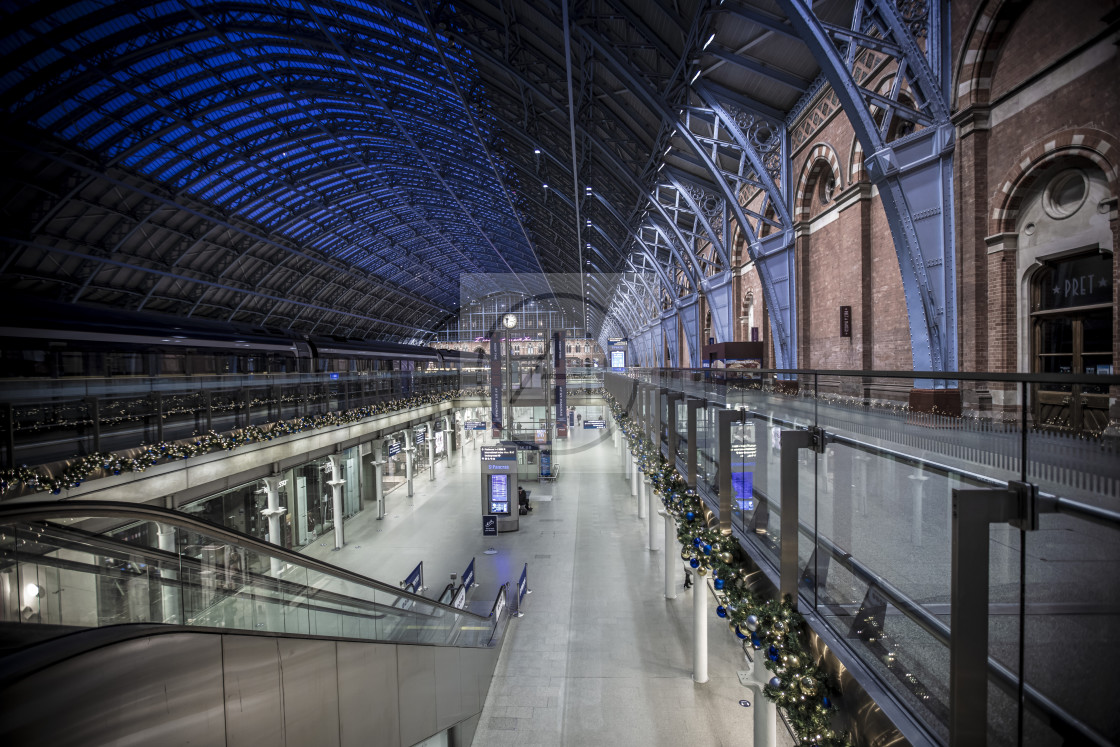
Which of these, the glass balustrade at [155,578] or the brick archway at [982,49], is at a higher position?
the brick archway at [982,49]

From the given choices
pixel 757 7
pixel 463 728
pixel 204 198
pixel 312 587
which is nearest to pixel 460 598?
pixel 463 728

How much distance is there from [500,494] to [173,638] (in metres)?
15.4

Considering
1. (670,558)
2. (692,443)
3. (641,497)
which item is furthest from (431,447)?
(692,443)

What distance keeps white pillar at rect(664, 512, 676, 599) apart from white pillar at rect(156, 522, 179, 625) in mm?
9959

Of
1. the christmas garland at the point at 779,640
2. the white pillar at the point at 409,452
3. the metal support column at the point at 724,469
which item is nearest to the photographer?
the christmas garland at the point at 779,640

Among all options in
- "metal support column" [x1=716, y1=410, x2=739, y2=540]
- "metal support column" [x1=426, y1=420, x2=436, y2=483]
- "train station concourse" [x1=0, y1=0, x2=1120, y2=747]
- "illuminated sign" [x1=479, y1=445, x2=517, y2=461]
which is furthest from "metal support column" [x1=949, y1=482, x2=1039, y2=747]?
"metal support column" [x1=426, y1=420, x2=436, y2=483]

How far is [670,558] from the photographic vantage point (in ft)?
38.4

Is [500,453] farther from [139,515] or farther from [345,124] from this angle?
[345,124]

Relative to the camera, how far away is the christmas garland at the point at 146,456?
7059 mm

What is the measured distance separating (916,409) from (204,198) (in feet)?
114

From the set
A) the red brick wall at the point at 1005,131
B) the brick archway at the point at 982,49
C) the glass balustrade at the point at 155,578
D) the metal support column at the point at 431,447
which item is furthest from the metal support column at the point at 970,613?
the metal support column at the point at 431,447

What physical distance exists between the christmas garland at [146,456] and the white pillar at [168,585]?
5.99 m

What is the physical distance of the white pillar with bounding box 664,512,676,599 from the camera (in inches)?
456

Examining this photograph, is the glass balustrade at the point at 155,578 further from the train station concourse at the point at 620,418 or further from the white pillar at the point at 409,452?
the white pillar at the point at 409,452
